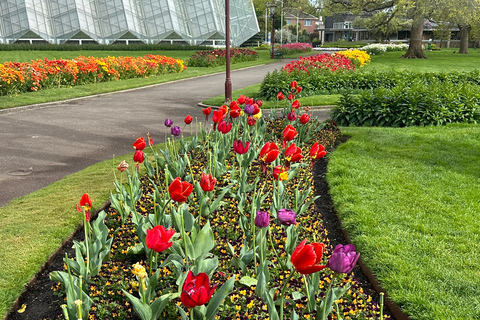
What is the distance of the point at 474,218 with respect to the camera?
448cm

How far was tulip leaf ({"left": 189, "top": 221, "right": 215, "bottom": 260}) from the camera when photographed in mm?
2819

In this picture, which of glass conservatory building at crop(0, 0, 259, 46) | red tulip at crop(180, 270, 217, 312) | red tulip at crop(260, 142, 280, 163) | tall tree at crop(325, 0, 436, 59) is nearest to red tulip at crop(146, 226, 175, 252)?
red tulip at crop(180, 270, 217, 312)

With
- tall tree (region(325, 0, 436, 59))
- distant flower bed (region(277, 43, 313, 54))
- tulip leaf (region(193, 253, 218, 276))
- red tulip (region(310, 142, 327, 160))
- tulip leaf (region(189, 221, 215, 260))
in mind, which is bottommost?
distant flower bed (region(277, 43, 313, 54))

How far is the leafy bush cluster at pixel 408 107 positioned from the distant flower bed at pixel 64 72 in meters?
10.2

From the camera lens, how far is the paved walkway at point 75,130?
21.8ft

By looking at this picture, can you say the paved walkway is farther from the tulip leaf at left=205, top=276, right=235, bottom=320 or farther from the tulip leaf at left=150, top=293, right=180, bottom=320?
the tulip leaf at left=205, top=276, right=235, bottom=320

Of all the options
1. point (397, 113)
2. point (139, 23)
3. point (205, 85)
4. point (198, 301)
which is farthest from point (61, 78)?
point (139, 23)

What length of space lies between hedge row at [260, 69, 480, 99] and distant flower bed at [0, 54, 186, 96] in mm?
7262

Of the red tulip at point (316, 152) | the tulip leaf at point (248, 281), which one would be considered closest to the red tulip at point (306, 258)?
the tulip leaf at point (248, 281)

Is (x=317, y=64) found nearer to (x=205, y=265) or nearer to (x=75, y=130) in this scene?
(x=75, y=130)

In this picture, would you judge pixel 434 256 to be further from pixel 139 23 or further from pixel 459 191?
pixel 139 23

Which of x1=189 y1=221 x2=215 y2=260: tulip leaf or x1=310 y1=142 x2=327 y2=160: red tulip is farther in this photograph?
x1=310 y1=142 x2=327 y2=160: red tulip

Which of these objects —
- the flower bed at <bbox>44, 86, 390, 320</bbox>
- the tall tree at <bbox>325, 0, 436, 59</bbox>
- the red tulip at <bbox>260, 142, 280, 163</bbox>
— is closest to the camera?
the flower bed at <bbox>44, 86, 390, 320</bbox>

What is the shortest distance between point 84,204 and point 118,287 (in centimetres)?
71
